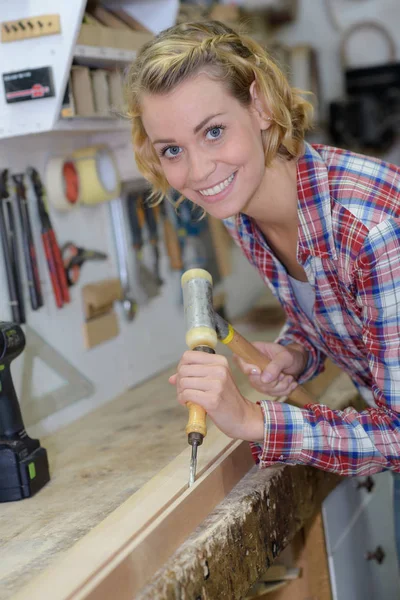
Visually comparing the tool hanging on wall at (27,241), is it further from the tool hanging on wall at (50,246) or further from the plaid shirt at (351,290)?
the plaid shirt at (351,290)

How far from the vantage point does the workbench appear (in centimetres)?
124

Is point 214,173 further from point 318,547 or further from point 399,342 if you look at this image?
point 318,547

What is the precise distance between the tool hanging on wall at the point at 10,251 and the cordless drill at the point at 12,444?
0.32m

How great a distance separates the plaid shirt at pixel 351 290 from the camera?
1.28 metres

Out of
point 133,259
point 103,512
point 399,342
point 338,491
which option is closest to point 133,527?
point 103,512

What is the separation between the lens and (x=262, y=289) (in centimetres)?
359

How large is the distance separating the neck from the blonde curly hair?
2 cm

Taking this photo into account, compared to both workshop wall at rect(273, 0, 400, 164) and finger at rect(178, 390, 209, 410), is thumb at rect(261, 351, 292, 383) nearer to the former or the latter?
finger at rect(178, 390, 209, 410)

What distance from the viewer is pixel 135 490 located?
1550mm

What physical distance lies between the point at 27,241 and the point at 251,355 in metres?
0.70

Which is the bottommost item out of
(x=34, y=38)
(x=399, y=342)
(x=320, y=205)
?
(x=399, y=342)

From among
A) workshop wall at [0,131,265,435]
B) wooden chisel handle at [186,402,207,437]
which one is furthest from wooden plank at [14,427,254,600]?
workshop wall at [0,131,265,435]

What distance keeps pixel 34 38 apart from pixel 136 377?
1.11 meters

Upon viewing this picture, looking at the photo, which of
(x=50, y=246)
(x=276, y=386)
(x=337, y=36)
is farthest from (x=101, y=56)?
(x=337, y=36)
